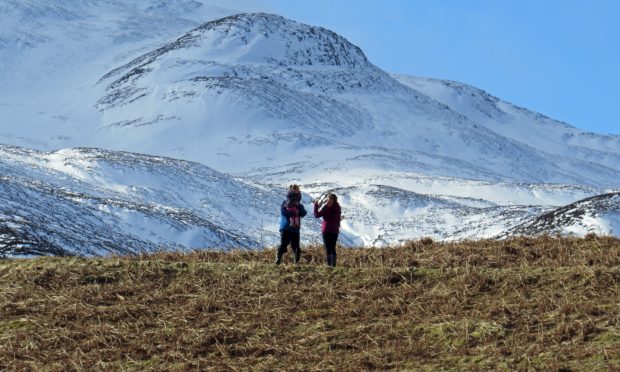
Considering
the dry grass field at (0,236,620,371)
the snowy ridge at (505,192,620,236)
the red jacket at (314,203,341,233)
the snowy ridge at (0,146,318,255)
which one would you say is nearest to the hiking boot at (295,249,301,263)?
the red jacket at (314,203,341,233)

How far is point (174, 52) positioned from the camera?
7785 inches

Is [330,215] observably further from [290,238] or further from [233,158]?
[233,158]

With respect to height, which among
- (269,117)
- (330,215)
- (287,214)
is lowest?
(287,214)

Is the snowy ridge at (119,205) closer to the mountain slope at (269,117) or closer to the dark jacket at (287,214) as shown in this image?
the dark jacket at (287,214)

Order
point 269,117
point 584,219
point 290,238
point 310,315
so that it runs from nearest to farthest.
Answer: point 310,315
point 290,238
point 584,219
point 269,117

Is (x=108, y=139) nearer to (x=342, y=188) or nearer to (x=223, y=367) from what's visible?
(x=342, y=188)

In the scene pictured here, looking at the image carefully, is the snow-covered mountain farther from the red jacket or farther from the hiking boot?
the red jacket

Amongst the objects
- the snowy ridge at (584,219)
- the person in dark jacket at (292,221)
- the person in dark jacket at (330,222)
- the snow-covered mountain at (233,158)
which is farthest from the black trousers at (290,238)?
the snowy ridge at (584,219)

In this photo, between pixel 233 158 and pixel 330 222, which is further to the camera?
pixel 233 158

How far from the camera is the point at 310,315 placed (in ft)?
38.8

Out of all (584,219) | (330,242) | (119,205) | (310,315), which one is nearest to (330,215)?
(330,242)

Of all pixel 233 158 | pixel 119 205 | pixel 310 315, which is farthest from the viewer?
pixel 233 158

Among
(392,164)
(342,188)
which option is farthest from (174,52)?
(342,188)

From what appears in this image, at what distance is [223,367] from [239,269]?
381 cm
